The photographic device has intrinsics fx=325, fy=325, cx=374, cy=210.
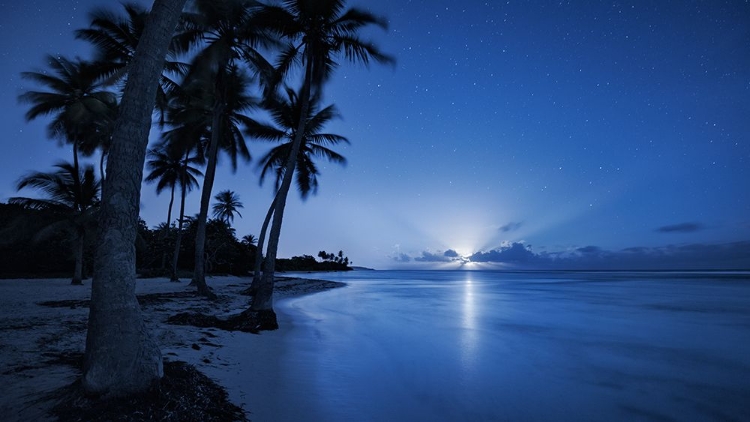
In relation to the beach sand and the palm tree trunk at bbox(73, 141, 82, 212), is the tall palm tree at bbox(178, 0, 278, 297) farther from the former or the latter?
the palm tree trunk at bbox(73, 141, 82, 212)

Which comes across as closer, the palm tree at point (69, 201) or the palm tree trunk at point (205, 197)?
the palm tree trunk at point (205, 197)

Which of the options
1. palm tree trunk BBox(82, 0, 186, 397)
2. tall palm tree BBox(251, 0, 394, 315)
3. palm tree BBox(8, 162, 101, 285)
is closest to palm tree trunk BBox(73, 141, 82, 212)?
palm tree BBox(8, 162, 101, 285)

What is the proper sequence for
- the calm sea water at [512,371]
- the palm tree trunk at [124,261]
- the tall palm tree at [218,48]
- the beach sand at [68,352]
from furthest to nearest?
the tall palm tree at [218,48] < the calm sea water at [512,371] < the beach sand at [68,352] < the palm tree trunk at [124,261]

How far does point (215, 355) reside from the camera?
4.73 metres

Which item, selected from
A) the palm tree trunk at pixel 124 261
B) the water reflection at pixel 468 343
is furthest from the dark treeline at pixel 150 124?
the water reflection at pixel 468 343

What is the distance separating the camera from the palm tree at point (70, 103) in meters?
14.4

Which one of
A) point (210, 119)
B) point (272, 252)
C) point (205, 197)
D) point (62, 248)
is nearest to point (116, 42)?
point (210, 119)

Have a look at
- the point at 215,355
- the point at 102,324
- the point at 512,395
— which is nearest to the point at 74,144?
the point at 215,355

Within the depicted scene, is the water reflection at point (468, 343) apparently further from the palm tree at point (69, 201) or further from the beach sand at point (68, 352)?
the palm tree at point (69, 201)

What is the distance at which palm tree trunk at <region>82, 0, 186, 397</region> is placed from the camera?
2.53 meters

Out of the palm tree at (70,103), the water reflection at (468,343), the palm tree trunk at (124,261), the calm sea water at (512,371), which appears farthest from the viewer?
the palm tree at (70,103)

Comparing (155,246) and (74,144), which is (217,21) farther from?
(155,246)

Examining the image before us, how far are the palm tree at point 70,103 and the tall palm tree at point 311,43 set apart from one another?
A: 404 inches

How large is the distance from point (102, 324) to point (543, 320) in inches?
492
